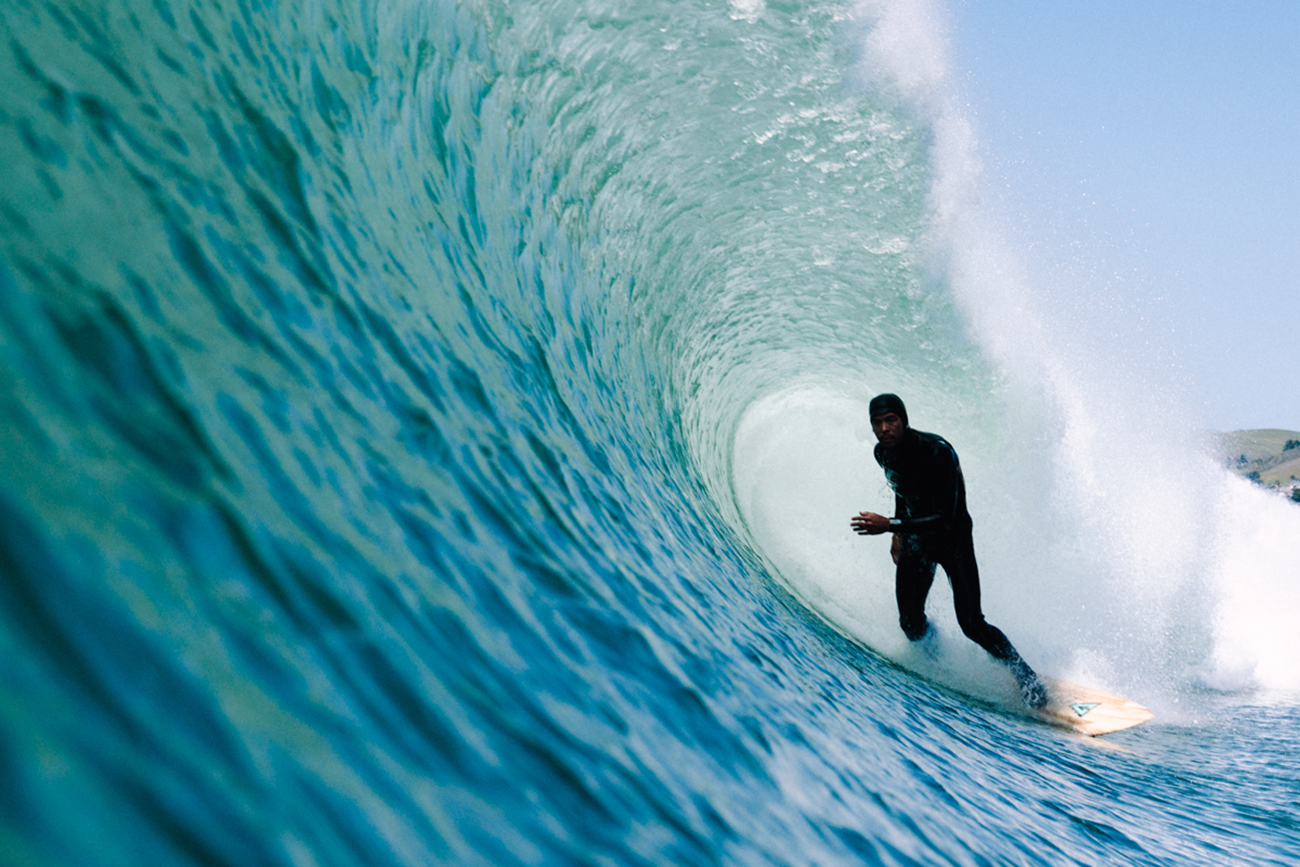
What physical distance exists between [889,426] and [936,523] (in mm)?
810

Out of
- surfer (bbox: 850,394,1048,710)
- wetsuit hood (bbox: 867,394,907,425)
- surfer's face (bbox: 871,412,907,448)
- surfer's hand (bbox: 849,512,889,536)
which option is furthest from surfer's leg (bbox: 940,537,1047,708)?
wetsuit hood (bbox: 867,394,907,425)

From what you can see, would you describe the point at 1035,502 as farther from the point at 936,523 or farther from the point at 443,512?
the point at 443,512

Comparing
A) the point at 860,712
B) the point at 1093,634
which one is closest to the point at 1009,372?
the point at 1093,634

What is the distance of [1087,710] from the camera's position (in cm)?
576

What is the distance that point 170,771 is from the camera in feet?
3.19

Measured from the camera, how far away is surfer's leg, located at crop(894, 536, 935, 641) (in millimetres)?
5484

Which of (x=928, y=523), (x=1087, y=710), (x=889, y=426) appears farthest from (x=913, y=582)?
(x=1087, y=710)

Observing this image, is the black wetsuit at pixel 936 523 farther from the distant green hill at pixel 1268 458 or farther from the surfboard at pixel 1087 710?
the distant green hill at pixel 1268 458

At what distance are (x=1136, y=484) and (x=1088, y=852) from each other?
27.1ft

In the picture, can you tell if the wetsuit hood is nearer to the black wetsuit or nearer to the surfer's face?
the surfer's face

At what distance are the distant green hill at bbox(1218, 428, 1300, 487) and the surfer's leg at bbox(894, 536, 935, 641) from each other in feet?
215

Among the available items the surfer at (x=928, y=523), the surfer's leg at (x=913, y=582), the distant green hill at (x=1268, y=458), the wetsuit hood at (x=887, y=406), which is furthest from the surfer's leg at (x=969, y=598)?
the distant green hill at (x=1268, y=458)

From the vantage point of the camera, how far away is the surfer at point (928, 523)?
16.4 feet

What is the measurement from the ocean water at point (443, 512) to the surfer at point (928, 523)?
52 centimetres
